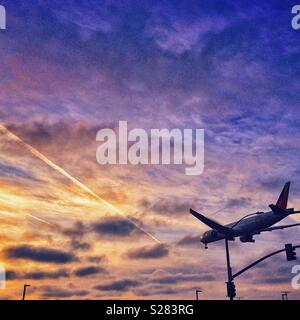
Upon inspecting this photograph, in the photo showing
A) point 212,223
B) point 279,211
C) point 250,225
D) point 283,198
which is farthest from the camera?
point 212,223

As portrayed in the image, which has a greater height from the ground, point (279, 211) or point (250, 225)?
point (279, 211)

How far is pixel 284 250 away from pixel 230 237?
3512 cm

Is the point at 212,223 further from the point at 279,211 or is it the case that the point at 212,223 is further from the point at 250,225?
the point at 279,211

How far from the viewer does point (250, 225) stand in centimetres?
6788

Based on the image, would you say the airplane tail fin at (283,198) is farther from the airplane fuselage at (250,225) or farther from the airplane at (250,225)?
the airplane fuselage at (250,225)

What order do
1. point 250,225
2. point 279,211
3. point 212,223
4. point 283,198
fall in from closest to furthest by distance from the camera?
point 279,211
point 250,225
point 283,198
point 212,223

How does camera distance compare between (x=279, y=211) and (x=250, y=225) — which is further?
(x=250, y=225)

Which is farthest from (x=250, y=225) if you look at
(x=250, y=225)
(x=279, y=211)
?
(x=279, y=211)

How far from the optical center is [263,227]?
6638 cm

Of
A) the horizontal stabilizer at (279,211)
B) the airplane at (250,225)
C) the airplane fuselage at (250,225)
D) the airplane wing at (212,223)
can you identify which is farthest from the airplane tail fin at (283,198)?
the airplane wing at (212,223)
